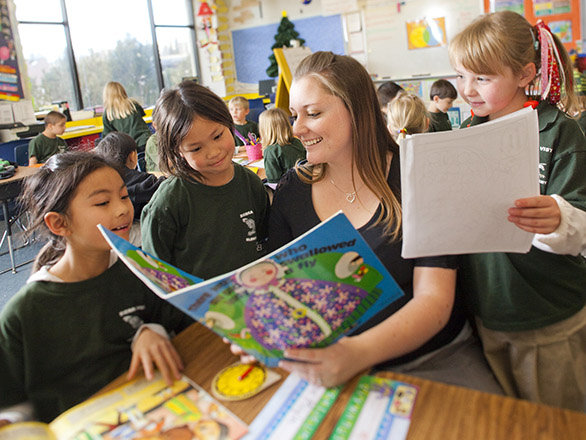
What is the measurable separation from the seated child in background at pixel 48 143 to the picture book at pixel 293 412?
455 cm

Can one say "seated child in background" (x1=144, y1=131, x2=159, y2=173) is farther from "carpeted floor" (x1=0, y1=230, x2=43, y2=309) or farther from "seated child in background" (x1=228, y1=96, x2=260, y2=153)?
"carpeted floor" (x1=0, y1=230, x2=43, y2=309)

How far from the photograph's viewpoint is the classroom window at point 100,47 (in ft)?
19.9

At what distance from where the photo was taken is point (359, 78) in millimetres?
1160

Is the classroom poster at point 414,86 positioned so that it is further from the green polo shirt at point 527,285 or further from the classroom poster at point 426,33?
the green polo shirt at point 527,285

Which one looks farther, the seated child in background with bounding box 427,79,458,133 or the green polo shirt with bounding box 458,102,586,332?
the seated child in background with bounding box 427,79,458,133

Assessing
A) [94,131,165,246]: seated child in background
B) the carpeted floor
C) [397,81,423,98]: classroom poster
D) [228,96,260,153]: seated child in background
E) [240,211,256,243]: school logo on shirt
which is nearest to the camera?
[240,211,256,243]: school logo on shirt

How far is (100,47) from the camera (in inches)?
266

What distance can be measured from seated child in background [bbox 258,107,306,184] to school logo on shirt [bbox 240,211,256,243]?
65.3 inches

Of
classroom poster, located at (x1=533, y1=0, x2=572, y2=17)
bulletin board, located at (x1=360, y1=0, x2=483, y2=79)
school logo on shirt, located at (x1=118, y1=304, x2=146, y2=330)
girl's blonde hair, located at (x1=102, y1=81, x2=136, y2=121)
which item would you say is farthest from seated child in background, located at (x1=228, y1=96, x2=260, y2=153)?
classroom poster, located at (x1=533, y1=0, x2=572, y2=17)

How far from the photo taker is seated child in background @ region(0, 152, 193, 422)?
1.01 m

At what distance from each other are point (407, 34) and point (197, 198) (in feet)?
20.9

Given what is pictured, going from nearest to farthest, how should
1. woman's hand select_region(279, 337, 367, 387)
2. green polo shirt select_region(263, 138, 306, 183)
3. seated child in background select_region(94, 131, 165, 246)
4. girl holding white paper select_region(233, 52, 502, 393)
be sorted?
woman's hand select_region(279, 337, 367, 387), girl holding white paper select_region(233, 52, 502, 393), seated child in background select_region(94, 131, 165, 246), green polo shirt select_region(263, 138, 306, 183)

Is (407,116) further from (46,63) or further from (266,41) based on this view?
(266,41)

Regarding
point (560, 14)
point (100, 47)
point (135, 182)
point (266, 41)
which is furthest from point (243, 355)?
point (266, 41)
